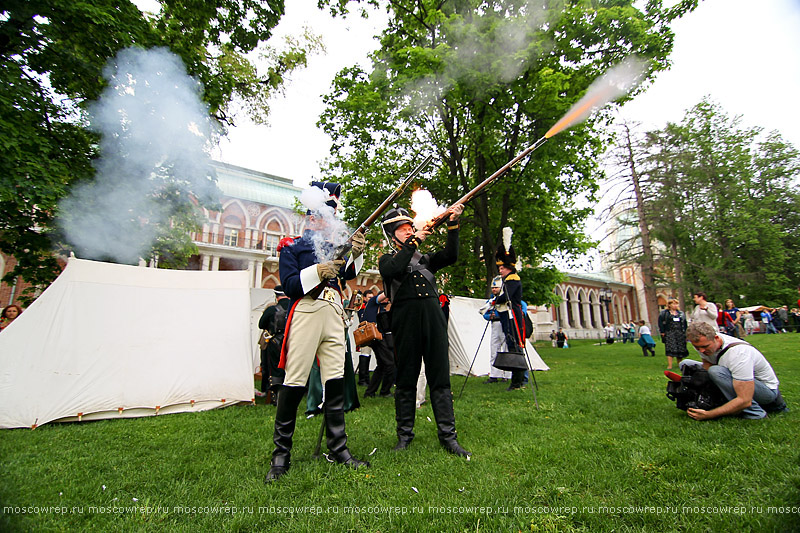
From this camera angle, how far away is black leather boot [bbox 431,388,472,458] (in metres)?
3.55

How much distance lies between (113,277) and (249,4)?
299 inches

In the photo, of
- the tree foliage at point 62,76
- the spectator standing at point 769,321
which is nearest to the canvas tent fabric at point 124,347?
the tree foliage at point 62,76

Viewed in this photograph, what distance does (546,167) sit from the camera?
1356 centimetres

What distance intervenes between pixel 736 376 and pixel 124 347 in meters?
8.39

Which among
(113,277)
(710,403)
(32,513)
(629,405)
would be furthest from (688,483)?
(113,277)

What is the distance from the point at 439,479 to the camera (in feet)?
9.50

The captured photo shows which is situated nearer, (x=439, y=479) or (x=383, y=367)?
(x=439, y=479)

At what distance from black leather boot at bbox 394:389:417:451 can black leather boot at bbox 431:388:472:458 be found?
229mm

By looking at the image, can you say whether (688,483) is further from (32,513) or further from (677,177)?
(677,177)

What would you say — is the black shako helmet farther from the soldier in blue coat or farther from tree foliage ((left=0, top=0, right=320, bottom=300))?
tree foliage ((left=0, top=0, right=320, bottom=300))

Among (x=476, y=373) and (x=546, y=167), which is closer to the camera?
(x=476, y=373)

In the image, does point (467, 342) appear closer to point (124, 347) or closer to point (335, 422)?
point (335, 422)

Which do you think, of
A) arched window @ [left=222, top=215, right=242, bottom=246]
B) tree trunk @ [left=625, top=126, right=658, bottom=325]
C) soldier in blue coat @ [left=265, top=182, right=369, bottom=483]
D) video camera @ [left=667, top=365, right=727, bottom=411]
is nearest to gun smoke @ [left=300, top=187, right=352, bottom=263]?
soldier in blue coat @ [left=265, top=182, right=369, bottom=483]

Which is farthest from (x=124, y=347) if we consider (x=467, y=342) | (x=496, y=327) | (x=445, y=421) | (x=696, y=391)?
(x=696, y=391)
